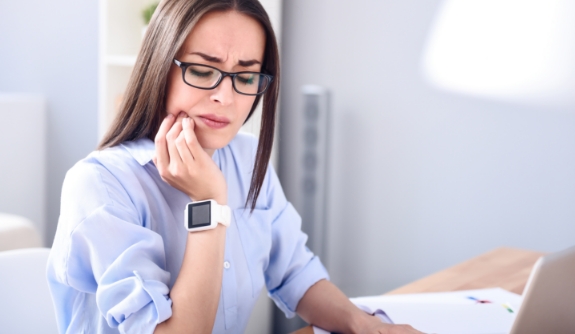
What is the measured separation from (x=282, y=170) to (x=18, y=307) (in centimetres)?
178

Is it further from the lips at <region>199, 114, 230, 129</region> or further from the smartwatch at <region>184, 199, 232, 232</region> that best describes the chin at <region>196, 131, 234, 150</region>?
the smartwatch at <region>184, 199, 232, 232</region>

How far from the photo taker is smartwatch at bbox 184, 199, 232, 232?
110cm

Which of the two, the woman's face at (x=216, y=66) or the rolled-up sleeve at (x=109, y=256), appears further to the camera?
the woman's face at (x=216, y=66)

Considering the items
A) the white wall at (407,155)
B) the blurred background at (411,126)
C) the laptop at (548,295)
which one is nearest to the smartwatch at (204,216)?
the laptop at (548,295)

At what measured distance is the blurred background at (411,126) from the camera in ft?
7.56

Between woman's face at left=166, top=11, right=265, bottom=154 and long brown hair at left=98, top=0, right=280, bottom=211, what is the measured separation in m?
0.02

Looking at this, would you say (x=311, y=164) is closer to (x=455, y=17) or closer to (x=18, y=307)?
(x=455, y=17)

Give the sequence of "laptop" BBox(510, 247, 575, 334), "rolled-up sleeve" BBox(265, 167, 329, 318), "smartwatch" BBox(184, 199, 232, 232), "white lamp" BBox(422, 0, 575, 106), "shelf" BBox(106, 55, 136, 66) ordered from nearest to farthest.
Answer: "laptop" BBox(510, 247, 575, 334) < "smartwatch" BBox(184, 199, 232, 232) < "rolled-up sleeve" BBox(265, 167, 329, 318) < "white lamp" BBox(422, 0, 575, 106) < "shelf" BBox(106, 55, 136, 66)

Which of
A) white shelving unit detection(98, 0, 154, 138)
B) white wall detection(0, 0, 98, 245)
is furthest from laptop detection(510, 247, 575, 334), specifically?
white wall detection(0, 0, 98, 245)

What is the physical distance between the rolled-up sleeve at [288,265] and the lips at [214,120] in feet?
1.01

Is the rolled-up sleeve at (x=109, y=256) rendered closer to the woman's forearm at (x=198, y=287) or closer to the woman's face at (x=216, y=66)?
the woman's forearm at (x=198, y=287)

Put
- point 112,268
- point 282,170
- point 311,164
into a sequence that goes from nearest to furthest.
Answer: point 112,268, point 311,164, point 282,170

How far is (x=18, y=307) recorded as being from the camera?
3.91 ft

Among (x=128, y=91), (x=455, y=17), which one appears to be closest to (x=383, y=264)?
(x=455, y=17)
